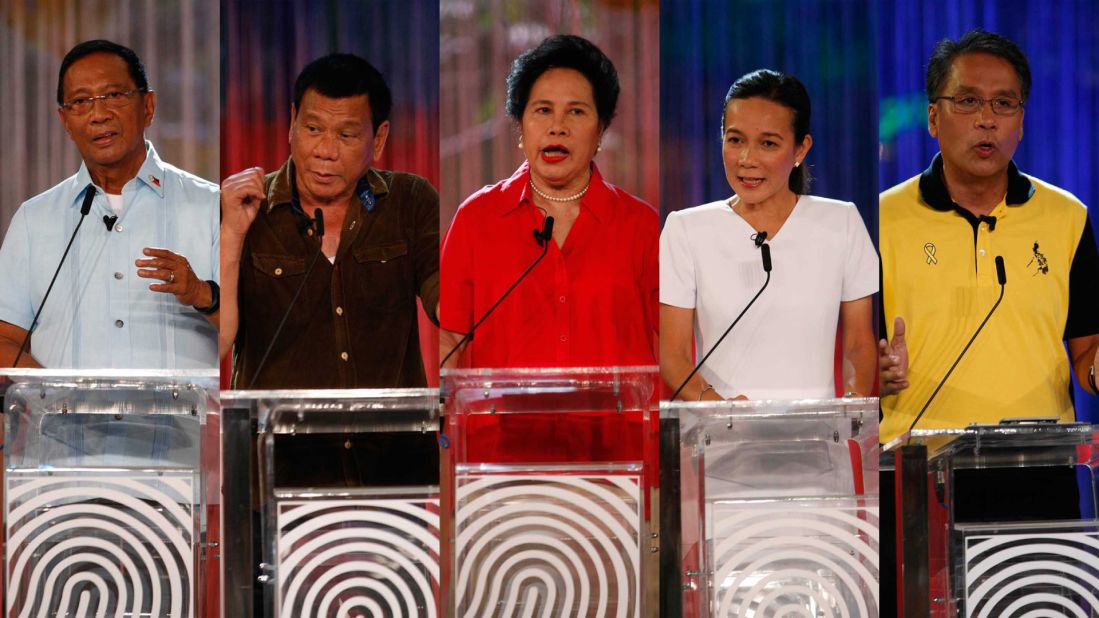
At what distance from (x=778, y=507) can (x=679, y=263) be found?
78 centimetres

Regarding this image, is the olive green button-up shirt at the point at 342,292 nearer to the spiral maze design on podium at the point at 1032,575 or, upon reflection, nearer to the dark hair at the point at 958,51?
the dark hair at the point at 958,51

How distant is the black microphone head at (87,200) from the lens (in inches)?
170

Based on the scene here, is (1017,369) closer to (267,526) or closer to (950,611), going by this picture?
(950,611)

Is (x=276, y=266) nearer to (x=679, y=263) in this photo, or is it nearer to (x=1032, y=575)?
(x=679, y=263)

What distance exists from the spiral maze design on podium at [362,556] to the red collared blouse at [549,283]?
20.7 inches

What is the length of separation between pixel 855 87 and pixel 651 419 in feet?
3.78

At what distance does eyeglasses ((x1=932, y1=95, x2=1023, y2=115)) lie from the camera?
4.53 m

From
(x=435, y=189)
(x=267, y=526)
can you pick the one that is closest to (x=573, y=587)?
(x=267, y=526)

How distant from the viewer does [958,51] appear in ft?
14.9

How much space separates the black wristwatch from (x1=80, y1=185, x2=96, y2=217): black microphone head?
1.38 feet

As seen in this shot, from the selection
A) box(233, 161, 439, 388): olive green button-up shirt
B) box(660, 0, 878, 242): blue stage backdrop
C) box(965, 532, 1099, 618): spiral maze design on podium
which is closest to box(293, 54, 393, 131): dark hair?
box(233, 161, 439, 388): olive green button-up shirt

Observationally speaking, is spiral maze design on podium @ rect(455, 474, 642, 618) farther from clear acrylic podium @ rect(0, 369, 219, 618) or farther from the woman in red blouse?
clear acrylic podium @ rect(0, 369, 219, 618)

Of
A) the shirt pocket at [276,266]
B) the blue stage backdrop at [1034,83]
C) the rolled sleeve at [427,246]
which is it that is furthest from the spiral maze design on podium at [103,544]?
the blue stage backdrop at [1034,83]

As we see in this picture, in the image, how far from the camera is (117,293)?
431 centimetres
